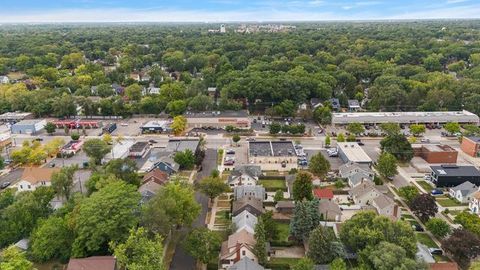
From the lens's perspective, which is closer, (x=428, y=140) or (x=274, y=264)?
(x=274, y=264)

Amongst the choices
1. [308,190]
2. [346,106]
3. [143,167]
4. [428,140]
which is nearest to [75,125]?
[143,167]

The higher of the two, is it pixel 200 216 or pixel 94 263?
pixel 94 263

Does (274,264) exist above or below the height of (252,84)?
below

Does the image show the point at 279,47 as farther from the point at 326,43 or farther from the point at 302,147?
the point at 302,147

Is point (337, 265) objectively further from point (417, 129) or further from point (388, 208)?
point (417, 129)

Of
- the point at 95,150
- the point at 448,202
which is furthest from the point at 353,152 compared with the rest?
the point at 95,150

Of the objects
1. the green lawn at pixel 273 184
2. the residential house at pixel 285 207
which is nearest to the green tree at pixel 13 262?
the residential house at pixel 285 207
